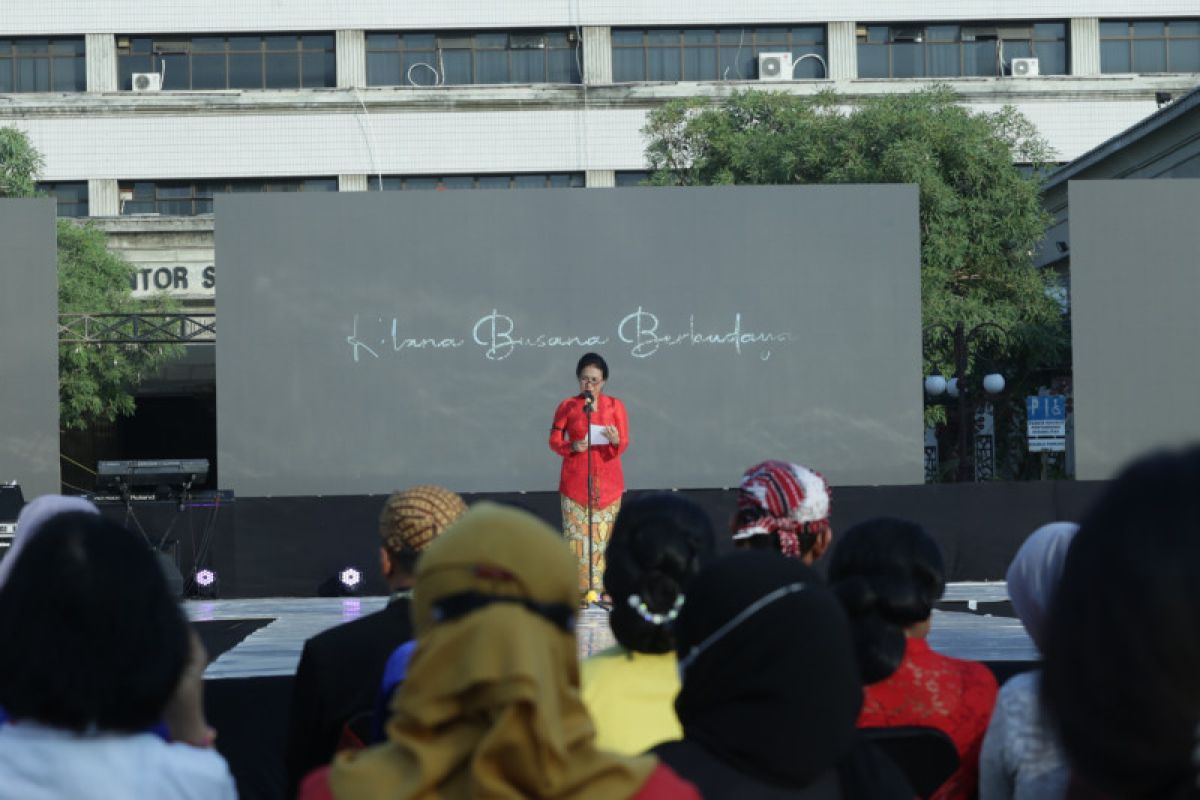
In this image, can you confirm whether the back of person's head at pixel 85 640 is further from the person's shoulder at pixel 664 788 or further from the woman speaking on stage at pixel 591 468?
the woman speaking on stage at pixel 591 468

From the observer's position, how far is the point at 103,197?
26.2 m

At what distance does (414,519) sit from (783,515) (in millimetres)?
657

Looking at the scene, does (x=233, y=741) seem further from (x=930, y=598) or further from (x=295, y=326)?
(x=295, y=326)

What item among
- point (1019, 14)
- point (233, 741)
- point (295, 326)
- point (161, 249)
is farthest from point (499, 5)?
point (233, 741)

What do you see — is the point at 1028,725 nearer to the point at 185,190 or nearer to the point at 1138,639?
the point at 1138,639

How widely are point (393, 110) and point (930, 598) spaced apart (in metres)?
25.0

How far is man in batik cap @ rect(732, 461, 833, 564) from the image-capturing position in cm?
277

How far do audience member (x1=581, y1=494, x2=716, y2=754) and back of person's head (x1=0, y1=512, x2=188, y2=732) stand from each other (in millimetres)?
690

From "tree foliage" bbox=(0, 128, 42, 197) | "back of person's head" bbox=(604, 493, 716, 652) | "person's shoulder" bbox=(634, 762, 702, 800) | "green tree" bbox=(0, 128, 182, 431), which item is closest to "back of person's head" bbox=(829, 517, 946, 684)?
"back of person's head" bbox=(604, 493, 716, 652)

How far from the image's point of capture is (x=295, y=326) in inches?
411

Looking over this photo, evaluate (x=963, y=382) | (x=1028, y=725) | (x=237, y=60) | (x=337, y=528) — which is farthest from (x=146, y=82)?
(x=1028, y=725)

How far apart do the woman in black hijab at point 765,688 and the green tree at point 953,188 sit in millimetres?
15515

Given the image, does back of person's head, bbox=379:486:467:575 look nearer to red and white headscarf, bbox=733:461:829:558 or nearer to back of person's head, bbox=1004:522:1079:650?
red and white headscarf, bbox=733:461:829:558

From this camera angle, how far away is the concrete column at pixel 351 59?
2677cm
